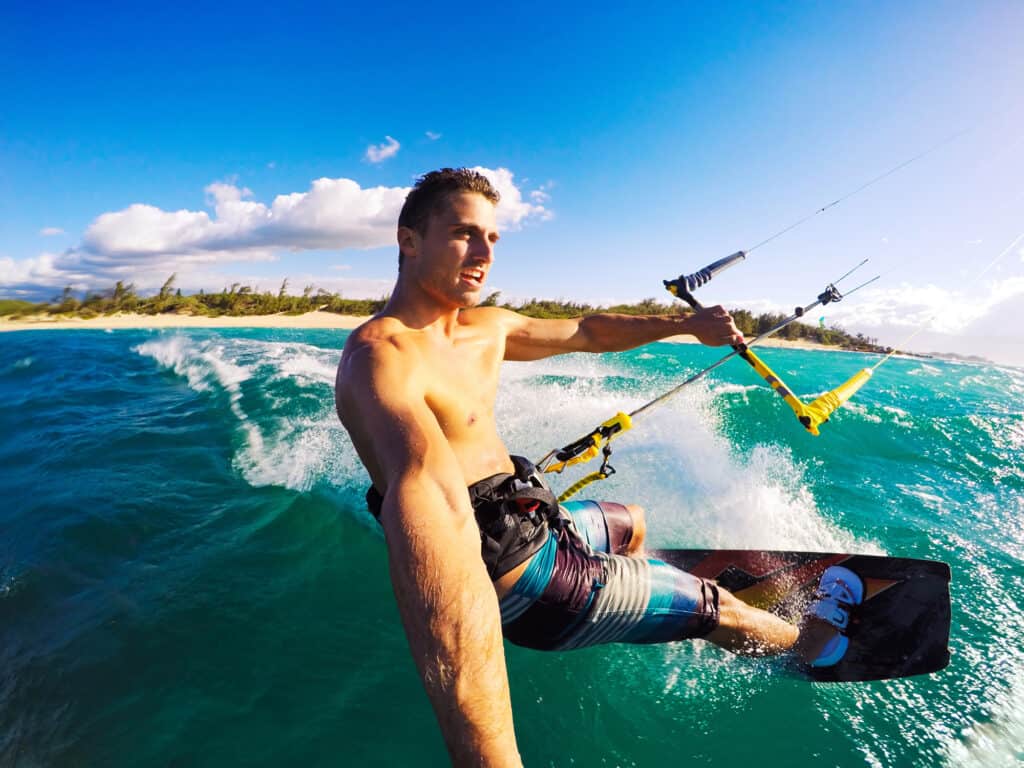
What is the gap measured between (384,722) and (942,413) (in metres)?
14.5

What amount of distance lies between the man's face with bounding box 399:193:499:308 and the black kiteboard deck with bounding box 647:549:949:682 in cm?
273

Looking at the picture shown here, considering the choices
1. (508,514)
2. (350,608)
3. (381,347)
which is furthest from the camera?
(350,608)

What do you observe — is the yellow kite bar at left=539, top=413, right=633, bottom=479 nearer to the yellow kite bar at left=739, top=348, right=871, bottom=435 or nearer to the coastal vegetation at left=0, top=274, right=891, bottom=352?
the yellow kite bar at left=739, top=348, right=871, bottom=435

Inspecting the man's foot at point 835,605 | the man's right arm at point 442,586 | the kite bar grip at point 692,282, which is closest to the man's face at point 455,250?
the man's right arm at point 442,586

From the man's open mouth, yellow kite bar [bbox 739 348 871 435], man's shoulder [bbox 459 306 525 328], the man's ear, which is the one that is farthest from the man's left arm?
the man's ear

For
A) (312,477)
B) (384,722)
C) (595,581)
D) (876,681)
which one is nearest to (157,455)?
(312,477)

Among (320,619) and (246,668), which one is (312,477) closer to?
(320,619)

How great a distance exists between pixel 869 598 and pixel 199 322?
1982 inches

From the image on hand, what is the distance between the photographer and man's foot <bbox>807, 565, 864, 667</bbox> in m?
2.75

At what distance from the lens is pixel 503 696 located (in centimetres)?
110

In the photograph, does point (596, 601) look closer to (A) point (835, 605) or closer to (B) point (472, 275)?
(B) point (472, 275)

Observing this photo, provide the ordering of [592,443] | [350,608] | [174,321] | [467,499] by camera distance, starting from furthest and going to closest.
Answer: [174,321] < [350,608] < [592,443] < [467,499]

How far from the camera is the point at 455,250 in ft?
7.14

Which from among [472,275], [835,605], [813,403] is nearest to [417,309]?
[472,275]
